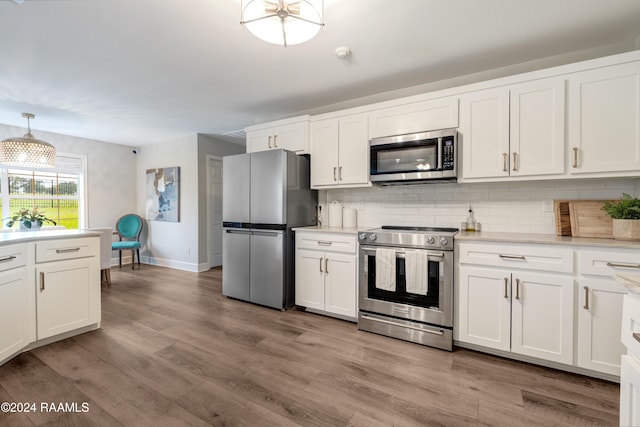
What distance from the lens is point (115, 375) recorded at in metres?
1.99

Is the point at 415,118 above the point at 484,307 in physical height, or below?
above

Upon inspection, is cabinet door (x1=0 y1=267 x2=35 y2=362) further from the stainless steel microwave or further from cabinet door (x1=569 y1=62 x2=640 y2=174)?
cabinet door (x1=569 y1=62 x2=640 y2=174)

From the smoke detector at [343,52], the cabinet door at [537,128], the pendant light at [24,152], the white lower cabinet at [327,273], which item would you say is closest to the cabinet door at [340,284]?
the white lower cabinet at [327,273]

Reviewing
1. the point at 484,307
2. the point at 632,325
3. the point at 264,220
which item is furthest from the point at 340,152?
the point at 632,325

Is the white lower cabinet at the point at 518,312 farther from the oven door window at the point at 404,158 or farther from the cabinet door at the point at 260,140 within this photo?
the cabinet door at the point at 260,140

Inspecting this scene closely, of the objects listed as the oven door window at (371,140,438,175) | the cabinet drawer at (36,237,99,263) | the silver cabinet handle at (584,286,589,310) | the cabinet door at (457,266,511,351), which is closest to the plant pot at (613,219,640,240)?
the silver cabinet handle at (584,286,589,310)

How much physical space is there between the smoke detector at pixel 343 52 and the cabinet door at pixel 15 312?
304 cm

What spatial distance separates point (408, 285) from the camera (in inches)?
98.2

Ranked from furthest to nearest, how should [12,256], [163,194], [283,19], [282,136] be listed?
[163,194], [282,136], [12,256], [283,19]

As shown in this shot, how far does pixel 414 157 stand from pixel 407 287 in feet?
3.96

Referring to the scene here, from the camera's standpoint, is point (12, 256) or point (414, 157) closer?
point (12, 256)

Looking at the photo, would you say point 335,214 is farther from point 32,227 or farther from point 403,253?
point 32,227

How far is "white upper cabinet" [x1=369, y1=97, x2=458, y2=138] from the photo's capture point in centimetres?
261

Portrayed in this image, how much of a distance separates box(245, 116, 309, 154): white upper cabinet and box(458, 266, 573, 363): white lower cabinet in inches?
88.0
